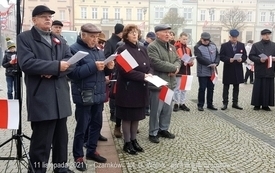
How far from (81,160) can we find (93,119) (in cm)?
55

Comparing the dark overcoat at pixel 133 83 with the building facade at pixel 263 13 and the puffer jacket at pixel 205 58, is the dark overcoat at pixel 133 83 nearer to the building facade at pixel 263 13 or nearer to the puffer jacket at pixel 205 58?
the puffer jacket at pixel 205 58

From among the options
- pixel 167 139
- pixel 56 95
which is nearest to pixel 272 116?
pixel 167 139

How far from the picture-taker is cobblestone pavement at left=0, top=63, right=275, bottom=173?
4090 mm

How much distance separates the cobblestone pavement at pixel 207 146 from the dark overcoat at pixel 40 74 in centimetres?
111

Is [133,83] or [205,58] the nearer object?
[133,83]

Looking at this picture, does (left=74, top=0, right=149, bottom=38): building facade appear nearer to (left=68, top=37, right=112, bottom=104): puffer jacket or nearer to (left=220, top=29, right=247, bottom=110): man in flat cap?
(left=220, top=29, right=247, bottom=110): man in flat cap

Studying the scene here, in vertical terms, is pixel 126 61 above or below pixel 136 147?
above

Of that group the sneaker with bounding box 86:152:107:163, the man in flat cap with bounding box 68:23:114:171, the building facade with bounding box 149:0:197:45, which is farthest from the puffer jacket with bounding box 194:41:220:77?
the building facade with bounding box 149:0:197:45

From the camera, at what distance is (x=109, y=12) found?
219 ft

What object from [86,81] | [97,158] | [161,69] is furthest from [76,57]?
[161,69]

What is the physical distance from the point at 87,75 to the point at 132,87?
856mm

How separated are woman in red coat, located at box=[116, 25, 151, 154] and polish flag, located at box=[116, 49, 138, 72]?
88 millimetres

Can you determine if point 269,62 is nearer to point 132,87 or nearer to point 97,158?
point 132,87

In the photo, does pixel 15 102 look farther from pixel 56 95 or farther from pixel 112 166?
pixel 112 166
